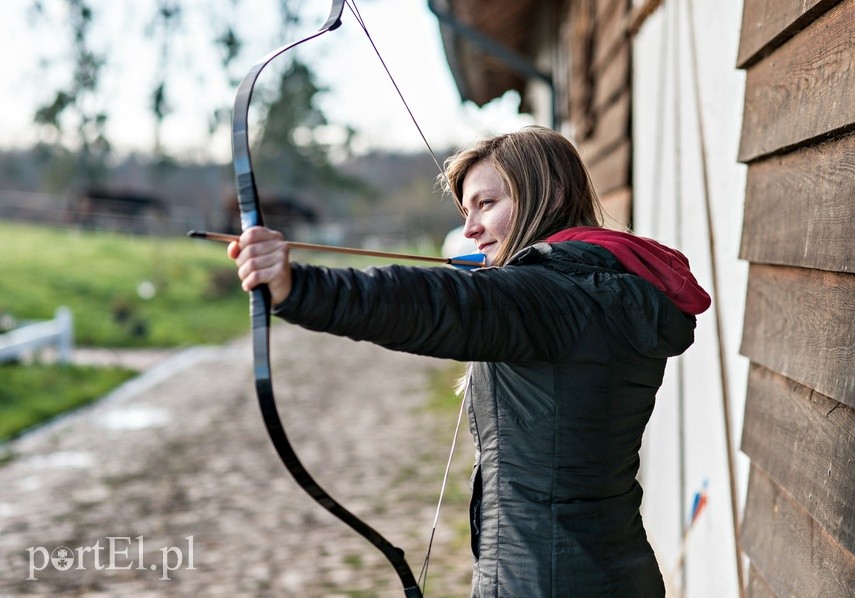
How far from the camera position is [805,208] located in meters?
1.59

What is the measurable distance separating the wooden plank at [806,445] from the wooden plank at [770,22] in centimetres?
64

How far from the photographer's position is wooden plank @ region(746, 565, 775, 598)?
1.80 metres

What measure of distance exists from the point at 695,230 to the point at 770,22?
1281mm

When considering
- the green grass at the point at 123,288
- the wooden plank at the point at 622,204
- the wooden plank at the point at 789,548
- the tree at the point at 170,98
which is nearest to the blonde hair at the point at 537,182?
the wooden plank at the point at 789,548

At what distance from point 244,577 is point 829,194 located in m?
3.44

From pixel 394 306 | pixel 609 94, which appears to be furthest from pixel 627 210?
pixel 394 306

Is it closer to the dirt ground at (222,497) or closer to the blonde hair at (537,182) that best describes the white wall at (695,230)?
the blonde hair at (537,182)

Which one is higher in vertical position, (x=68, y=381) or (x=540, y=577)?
(x=540, y=577)

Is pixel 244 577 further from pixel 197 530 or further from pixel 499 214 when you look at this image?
pixel 499 214

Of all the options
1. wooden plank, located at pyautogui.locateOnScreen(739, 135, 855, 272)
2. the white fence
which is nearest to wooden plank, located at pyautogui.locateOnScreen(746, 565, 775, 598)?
wooden plank, located at pyautogui.locateOnScreen(739, 135, 855, 272)

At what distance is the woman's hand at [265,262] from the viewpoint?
1.12 meters

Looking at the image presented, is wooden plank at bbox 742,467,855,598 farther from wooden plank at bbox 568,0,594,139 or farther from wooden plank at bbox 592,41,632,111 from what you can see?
wooden plank at bbox 568,0,594,139

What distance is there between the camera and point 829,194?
1470mm

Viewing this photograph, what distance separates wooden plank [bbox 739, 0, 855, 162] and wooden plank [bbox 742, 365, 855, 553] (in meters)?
0.45
